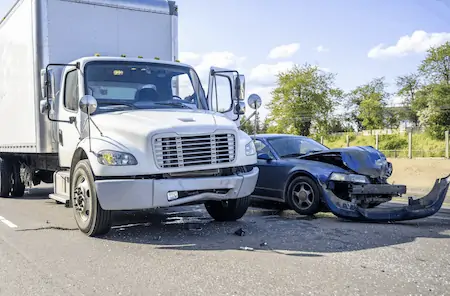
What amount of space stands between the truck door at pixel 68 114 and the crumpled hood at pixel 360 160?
3892 mm

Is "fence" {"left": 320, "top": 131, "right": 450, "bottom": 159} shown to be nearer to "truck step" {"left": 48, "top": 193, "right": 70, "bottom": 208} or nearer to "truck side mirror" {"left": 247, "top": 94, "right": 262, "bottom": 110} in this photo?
"truck side mirror" {"left": 247, "top": 94, "right": 262, "bottom": 110}

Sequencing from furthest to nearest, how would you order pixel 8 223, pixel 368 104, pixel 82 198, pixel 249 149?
pixel 368 104
pixel 8 223
pixel 249 149
pixel 82 198

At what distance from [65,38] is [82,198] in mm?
3297

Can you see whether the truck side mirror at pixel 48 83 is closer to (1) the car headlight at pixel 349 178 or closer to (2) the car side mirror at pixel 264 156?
(2) the car side mirror at pixel 264 156

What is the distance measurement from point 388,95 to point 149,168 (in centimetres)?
6270

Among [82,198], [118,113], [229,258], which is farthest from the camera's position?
[118,113]

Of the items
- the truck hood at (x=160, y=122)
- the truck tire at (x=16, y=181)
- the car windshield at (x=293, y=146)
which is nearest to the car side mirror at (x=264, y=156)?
the car windshield at (x=293, y=146)

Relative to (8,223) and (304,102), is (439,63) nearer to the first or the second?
(304,102)

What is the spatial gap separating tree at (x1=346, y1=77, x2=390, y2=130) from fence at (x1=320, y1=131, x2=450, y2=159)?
717 inches

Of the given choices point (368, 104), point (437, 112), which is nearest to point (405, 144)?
point (437, 112)

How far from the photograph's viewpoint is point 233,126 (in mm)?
6773

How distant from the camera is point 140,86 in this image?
7.52m

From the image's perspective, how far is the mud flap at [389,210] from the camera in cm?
700

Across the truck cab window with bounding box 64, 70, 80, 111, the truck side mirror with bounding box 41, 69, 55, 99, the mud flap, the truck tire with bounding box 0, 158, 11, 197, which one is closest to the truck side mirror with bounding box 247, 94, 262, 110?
the mud flap
